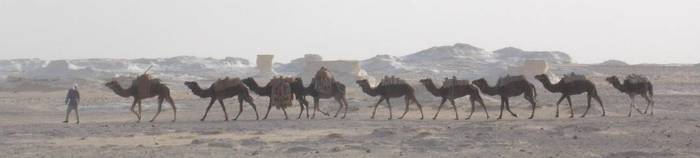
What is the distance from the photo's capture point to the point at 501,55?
85.8m

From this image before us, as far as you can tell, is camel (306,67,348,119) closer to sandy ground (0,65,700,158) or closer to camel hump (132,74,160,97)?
sandy ground (0,65,700,158)

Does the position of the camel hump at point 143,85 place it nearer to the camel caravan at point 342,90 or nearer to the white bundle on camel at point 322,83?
the camel caravan at point 342,90

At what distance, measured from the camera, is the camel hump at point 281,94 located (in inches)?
811

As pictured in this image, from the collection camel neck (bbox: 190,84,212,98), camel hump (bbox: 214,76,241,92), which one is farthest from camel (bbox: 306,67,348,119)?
camel neck (bbox: 190,84,212,98)

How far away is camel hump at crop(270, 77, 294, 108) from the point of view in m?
Result: 20.6

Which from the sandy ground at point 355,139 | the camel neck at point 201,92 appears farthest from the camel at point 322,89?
the camel neck at point 201,92

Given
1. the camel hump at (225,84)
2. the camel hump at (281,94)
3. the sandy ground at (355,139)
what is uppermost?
the camel hump at (225,84)

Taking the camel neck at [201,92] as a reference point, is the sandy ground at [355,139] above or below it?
below

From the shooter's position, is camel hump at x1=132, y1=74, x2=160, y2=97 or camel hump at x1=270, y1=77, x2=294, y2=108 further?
camel hump at x1=270, y1=77, x2=294, y2=108

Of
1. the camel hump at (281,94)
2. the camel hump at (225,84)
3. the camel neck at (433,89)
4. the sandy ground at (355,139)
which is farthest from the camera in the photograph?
the camel neck at (433,89)

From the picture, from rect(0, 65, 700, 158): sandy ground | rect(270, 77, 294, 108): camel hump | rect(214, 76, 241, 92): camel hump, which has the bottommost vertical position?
rect(0, 65, 700, 158): sandy ground

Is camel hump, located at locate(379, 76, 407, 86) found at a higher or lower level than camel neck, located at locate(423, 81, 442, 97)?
higher

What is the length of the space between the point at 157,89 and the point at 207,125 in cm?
252

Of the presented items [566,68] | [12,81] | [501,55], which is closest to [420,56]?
[501,55]
